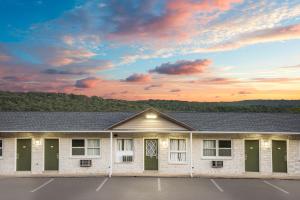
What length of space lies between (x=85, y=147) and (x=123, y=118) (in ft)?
10.7

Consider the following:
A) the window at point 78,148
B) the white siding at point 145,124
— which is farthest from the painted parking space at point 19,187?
the white siding at point 145,124

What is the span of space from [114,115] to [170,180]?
7.02m

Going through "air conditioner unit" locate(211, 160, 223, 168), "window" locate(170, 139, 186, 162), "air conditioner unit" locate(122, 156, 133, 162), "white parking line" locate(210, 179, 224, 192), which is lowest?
"white parking line" locate(210, 179, 224, 192)

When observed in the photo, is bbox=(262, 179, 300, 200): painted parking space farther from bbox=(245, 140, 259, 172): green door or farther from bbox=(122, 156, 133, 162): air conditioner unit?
bbox=(122, 156, 133, 162): air conditioner unit

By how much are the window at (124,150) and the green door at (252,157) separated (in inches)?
286

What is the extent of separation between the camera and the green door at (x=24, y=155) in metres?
23.1

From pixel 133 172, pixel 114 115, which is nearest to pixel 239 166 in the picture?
pixel 133 172

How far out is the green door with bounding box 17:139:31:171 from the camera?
2306 centimetres

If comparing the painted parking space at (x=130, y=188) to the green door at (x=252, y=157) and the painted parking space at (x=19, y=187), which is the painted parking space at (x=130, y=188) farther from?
the green door at (x=252, y=157)

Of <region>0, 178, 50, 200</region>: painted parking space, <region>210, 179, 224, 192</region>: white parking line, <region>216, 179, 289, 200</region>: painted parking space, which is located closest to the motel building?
<region>0, 178, 50, 200</region>: painted parking space

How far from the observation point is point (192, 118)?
82.5ft

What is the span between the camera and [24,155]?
23047 millimetres

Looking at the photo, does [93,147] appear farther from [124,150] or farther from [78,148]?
[124,150]

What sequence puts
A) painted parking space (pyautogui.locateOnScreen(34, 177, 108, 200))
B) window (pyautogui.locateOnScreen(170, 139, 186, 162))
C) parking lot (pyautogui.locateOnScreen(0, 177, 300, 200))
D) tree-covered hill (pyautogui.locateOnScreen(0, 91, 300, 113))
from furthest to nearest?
tree-covered hill (pyautogui.locateOnScreen(0, 91, 300, 113)) < window (pyautogui.locateOnScreen(170, 139, 186, 162)) < parking lot (pyautogui.locateOnScreen(0, 177, 300, 200)) < painted parking space (pyautogui.locateOnScreen(34, 177, 108, 200))
